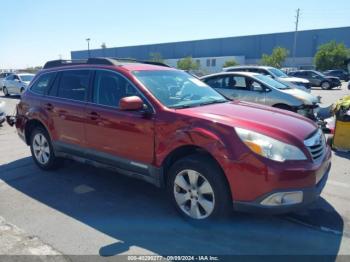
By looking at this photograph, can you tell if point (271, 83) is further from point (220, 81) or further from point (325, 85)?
point (325, 85)

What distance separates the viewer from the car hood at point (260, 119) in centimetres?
343

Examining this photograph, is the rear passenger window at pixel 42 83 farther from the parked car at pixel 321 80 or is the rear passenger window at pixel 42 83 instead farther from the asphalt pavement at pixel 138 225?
the parked car at pixel 321 80

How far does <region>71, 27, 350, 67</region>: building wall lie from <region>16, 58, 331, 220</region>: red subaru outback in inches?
2653

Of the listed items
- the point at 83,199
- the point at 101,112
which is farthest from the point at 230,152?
the point at 83,199

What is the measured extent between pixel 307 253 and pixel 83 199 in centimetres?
282

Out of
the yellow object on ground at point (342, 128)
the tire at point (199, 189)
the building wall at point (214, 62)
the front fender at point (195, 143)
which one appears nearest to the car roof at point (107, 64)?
the front fender at point (195, 143)

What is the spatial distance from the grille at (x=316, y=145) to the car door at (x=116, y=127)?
171cm

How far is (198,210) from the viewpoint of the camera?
12.2 feet

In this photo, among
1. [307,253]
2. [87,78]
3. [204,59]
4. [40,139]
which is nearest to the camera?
[307,253]

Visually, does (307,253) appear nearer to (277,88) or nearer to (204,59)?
(277,88)

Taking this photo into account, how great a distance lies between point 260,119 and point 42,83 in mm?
3800

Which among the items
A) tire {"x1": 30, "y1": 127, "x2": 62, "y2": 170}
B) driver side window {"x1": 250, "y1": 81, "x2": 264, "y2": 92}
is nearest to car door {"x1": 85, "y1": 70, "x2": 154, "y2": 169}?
tire {"x1": 30, "y1": 127, "x2": 62, "y2": 170}

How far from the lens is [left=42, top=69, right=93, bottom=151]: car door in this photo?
16.0ft

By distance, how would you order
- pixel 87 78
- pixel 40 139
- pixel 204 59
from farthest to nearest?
pixel 204 59
pixel 40 139
pixel 87 78
